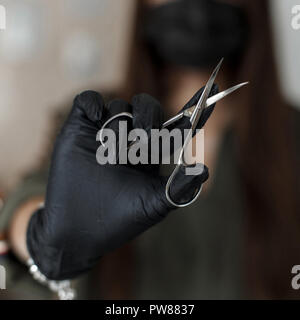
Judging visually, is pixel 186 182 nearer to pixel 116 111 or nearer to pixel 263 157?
pixel 116 111

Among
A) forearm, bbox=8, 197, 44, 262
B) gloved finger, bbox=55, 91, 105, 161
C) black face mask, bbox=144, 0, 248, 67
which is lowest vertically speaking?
forearm, bbox=8, 197, 44, 262

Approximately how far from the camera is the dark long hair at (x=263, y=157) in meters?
0.86

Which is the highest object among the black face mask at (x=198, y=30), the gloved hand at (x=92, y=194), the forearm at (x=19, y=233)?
the black face mask at (x=198, y=30)

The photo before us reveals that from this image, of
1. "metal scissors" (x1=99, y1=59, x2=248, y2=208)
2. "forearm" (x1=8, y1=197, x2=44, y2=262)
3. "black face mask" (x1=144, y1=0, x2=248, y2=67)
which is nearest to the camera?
"metal scissors" (x1=99, y1=59, x2=248, y2=208)

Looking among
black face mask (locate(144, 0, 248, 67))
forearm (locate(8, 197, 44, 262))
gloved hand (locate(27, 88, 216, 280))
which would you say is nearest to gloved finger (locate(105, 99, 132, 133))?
gloved hand (locate(27, 88, 216, 280))

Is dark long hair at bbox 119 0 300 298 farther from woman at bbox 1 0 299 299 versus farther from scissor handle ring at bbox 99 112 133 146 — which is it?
scissor handle ring at bbox 99 112 133 146

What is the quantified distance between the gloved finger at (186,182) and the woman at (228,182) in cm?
51

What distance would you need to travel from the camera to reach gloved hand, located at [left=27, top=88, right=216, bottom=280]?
0.35 metres

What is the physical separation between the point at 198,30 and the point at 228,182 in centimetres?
31

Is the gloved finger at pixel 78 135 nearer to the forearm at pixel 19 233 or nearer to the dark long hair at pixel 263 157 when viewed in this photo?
the forearm at pixel 19 233

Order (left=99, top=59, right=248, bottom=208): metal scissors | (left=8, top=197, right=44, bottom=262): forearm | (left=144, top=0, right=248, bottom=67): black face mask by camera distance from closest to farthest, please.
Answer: (left=99, top=59, right=248, bottom=208): metal scissors < (left=8, top=197, right=44, bottom=262): forearm < (left=144, top=0, right=248, bottom=67): black face mask

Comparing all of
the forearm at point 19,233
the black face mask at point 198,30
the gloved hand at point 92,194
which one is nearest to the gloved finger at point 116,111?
the gloved hand at point 92,194
